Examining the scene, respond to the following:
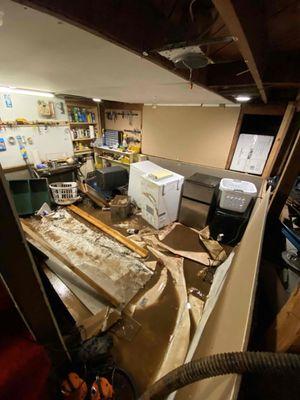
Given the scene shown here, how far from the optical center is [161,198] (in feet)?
9.07

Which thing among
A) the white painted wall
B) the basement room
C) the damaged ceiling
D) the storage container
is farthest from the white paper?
the storage container

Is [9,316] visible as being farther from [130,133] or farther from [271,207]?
[130,133]

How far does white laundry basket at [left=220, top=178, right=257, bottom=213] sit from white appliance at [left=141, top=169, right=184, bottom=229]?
29.4 inches

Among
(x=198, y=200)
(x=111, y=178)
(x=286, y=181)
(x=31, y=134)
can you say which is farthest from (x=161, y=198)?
(x=31, y=134)

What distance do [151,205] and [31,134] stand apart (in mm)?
2800

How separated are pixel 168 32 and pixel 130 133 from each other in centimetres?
372

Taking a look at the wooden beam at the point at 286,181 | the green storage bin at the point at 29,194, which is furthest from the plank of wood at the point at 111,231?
the wooden beam at the point at 286,181

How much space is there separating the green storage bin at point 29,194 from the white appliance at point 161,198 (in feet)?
6.24

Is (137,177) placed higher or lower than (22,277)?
lower

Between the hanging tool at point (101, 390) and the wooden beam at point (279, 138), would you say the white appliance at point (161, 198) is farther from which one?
the hanging tool at point (101, 390)

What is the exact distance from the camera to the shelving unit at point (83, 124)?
4.05 meters

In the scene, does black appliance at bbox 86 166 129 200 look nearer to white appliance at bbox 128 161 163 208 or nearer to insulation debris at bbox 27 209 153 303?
white appliance at bbox 128 161 163 208

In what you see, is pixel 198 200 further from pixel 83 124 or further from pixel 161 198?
pixel 83 124

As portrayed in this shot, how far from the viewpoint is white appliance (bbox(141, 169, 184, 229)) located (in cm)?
274
